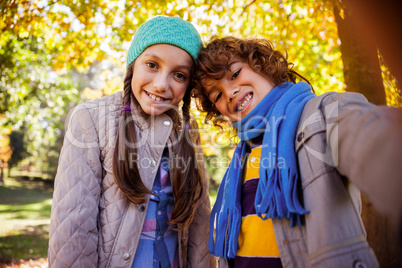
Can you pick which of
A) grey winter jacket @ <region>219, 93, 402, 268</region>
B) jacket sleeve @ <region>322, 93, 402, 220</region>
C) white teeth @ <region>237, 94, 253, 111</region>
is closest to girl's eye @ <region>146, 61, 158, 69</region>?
white teeth @ <region>237, 94, 253, 111</region>

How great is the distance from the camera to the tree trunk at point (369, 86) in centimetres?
281

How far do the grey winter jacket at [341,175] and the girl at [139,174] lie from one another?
0.86 metres

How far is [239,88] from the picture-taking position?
6.81 ft

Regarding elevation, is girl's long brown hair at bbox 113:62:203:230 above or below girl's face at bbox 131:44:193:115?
below

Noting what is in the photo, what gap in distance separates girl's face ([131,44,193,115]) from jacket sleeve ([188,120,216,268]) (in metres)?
0.46

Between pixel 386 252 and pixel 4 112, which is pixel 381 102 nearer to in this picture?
pixel 386 252

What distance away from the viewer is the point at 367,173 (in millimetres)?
1004

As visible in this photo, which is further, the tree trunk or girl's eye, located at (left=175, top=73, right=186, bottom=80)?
the tree trunk

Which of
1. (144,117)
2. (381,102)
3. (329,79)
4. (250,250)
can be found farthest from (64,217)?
(329,79)

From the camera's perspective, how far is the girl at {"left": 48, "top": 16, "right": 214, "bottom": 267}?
173 centimetres

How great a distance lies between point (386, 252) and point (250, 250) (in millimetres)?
1956

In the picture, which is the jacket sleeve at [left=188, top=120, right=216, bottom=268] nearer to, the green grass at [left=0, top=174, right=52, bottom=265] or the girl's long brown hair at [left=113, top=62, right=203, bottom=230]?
the girl's long brown hair at [left=113, top=62, right=203, bottom=230]

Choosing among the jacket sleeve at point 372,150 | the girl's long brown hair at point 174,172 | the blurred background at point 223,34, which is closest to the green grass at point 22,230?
the blurred background at point 223,34

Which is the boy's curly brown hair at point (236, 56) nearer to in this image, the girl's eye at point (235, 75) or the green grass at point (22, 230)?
the girl's eye at point (235, 75)
